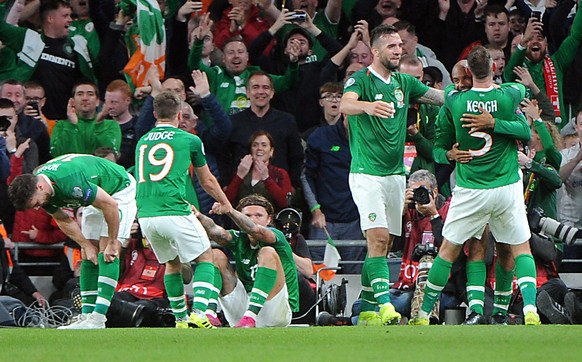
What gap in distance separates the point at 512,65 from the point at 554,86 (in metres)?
0.76

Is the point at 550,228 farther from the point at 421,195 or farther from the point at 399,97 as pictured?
the point at 399,97

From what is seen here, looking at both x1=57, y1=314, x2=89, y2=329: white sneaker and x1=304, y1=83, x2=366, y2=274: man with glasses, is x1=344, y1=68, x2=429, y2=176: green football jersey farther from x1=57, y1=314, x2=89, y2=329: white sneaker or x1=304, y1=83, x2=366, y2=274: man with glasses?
x1=304, y1=83, x2=366, y2=274: man with glasses

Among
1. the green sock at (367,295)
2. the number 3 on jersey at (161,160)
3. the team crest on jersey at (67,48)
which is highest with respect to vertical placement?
the team crest on jersey at (67,48)

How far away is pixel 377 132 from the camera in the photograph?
10.8 meters

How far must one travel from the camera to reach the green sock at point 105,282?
1107 cm

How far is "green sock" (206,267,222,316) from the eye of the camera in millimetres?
10852

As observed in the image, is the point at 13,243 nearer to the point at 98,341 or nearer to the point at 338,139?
the point at 338,139

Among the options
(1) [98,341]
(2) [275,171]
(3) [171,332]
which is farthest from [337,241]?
(1) [98,341]

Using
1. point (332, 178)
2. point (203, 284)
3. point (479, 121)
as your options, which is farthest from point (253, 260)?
point (332, 178)

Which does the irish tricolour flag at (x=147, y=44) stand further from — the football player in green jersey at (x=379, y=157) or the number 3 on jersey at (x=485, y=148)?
the number 3 on jersey at (x=485, y=148)

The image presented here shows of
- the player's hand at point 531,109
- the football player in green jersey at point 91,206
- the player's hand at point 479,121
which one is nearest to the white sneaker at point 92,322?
the football player in green jersey at point 91,206

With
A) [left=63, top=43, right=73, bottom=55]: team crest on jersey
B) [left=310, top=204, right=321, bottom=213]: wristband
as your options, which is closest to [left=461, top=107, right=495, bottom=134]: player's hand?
[left=310, top=204, right=321, bottom=213]: wristband

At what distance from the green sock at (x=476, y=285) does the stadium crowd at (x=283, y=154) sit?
0.7 inches

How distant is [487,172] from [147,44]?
17.9 feet
